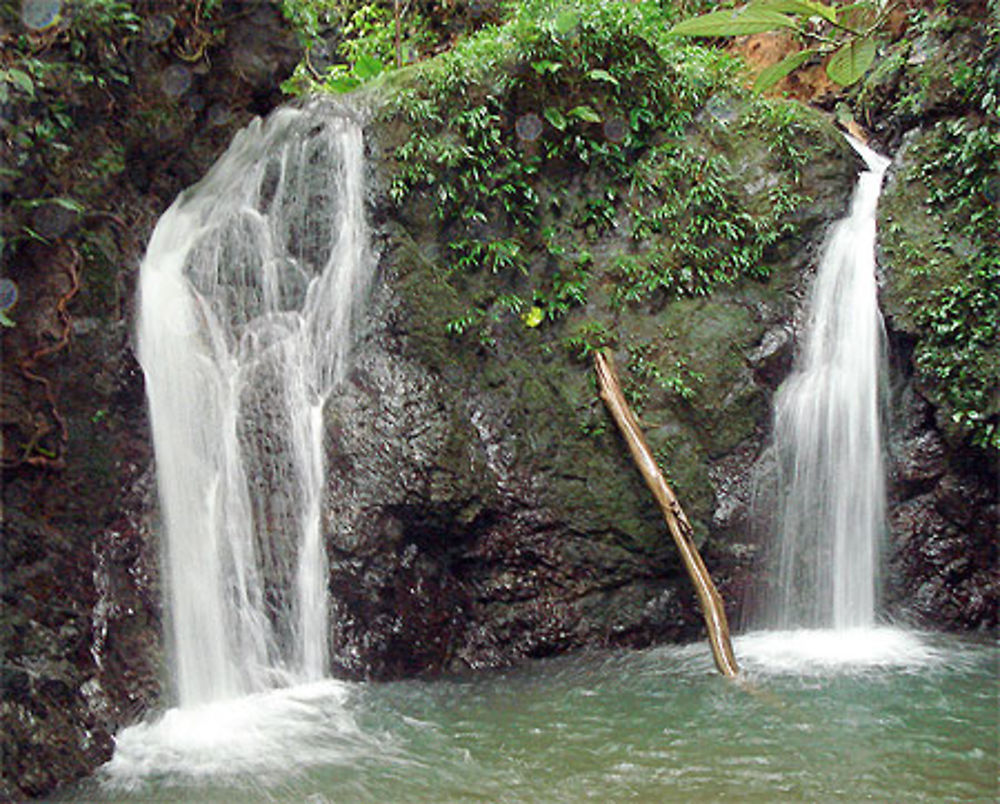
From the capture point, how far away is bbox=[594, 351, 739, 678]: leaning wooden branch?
5.61 meters

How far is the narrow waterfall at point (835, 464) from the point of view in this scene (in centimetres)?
653

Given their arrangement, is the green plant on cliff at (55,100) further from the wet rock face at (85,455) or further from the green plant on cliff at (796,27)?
the green plant on cliff at (796,27)

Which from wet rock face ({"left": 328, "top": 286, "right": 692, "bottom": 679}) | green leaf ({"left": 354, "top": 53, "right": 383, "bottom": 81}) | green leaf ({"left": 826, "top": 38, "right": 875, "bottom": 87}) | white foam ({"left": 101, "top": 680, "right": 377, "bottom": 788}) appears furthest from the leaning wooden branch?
green leaf ({"left": 354, "top": 53, "right": 383, "bottom": 81})

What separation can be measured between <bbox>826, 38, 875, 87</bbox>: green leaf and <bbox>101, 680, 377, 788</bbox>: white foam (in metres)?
4.04

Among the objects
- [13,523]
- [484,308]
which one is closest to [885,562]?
[484,308]

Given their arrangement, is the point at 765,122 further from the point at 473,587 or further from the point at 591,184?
the point at 473,587

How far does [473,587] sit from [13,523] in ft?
10.7

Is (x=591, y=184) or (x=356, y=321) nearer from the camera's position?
(x=356, y=321)

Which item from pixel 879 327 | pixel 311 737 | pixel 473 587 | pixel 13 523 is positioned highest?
pixel 879 327

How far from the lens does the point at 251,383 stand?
6.11 m

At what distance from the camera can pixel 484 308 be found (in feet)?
23.0

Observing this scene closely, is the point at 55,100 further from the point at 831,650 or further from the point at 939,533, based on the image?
the point at 939,533

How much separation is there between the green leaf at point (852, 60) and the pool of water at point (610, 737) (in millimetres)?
3183

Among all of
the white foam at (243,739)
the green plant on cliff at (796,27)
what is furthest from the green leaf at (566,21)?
the green plant on cliff at (796,27)
